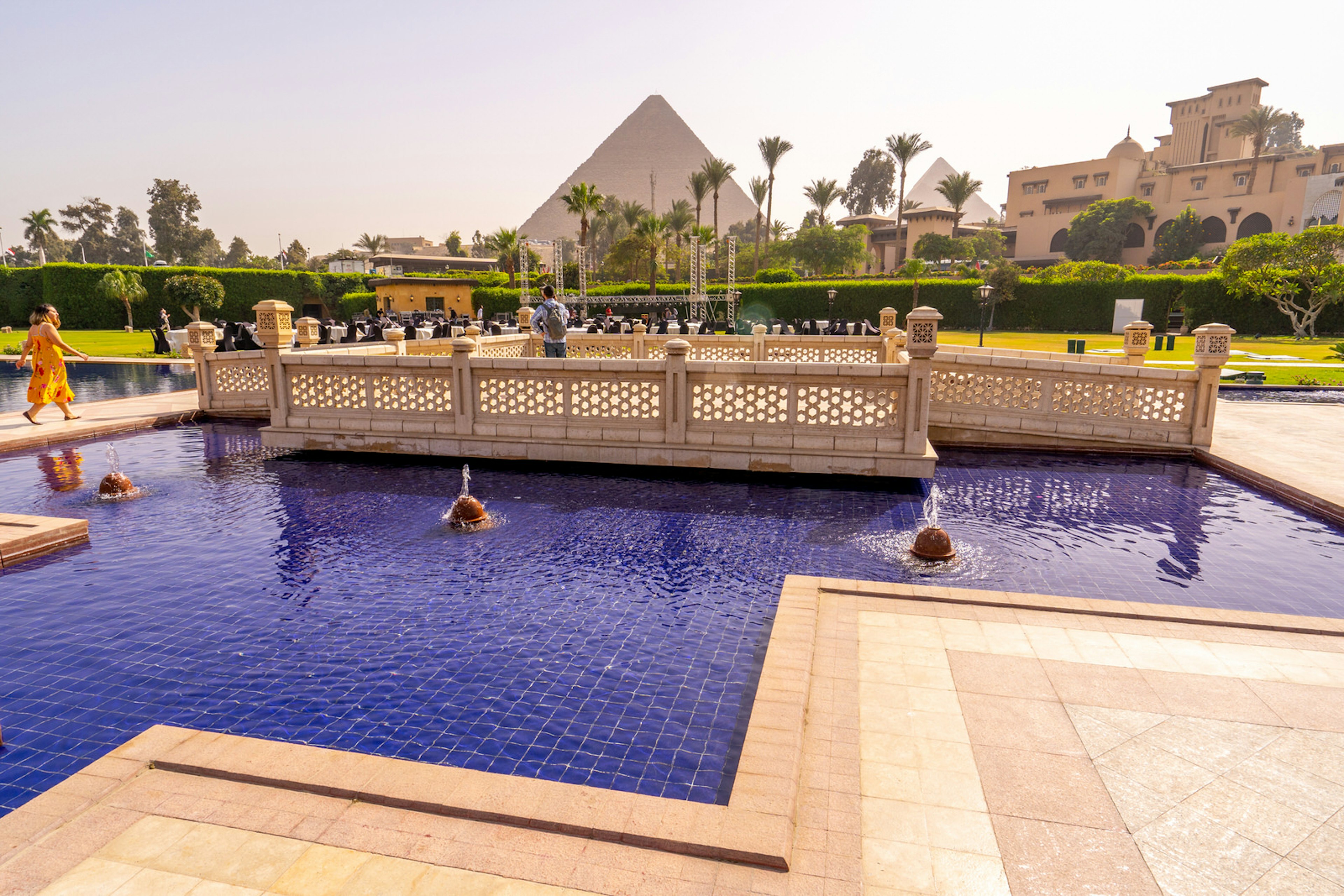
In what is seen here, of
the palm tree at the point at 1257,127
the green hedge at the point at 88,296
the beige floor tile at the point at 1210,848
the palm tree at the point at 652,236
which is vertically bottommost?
the beige floor tile at the point at 1210,848

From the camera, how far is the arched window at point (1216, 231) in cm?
6644

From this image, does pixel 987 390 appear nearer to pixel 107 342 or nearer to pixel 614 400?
pixel 614 400

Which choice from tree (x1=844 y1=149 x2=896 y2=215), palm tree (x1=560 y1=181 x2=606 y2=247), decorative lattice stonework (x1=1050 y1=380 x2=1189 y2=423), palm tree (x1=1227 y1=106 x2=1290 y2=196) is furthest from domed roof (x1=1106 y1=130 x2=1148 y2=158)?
decorative lattice stonework (x1=1050 y1=380 x2=1189 y2=423)

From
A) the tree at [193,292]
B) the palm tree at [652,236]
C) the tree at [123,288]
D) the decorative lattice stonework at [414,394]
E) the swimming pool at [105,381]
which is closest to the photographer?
the decorative lattice stonework at [414,394]

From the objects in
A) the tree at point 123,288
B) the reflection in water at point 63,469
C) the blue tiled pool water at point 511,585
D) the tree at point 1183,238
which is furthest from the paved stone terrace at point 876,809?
the tree at point 1183,238

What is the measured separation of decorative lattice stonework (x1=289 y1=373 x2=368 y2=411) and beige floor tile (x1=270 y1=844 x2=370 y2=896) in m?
9.11

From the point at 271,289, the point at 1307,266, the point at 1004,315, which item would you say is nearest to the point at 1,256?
the point at 271,289

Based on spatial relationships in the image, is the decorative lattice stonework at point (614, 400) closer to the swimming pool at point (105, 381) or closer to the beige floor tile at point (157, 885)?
the beige floor tile at point (157, 885)

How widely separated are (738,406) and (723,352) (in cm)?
Answer: 847

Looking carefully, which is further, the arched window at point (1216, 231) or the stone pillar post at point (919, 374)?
the arched window at point (1216, 231)

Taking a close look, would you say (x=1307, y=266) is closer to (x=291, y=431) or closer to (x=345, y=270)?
(x=291, y=431)

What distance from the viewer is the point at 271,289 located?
43.6 meters

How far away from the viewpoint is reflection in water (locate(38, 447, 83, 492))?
935 centimetres

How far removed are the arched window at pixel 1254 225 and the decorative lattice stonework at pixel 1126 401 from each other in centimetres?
7075
